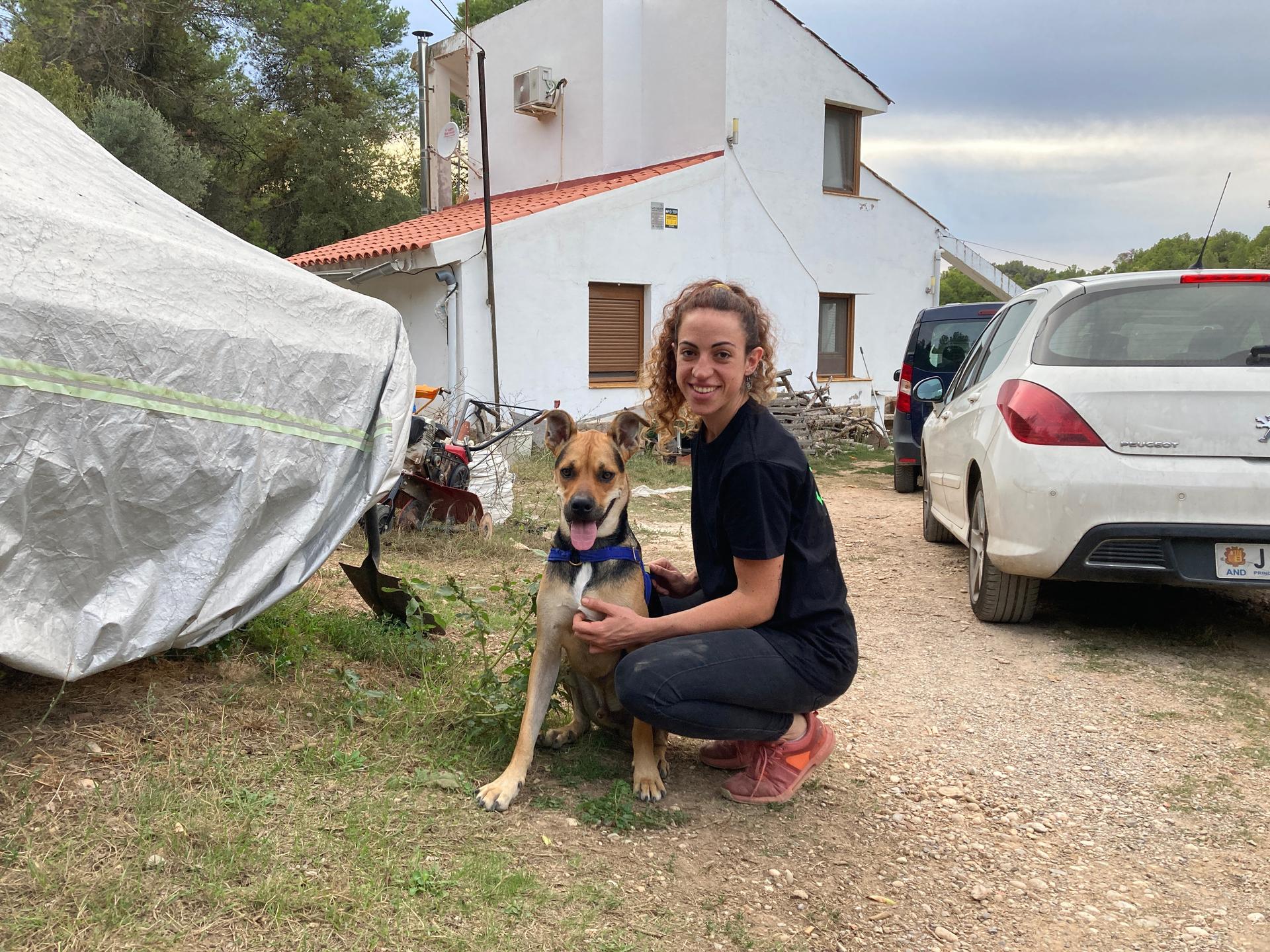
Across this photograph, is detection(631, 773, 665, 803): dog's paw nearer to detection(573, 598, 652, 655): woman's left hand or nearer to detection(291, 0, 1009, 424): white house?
detection(573, 598, 652, 655): woman's left hand

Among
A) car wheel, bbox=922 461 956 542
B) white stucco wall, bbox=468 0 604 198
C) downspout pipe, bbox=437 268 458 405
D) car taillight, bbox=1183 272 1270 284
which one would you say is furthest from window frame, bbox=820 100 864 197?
car taillight, bbox=1183 272 1270 284

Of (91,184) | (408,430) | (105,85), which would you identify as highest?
(105,85)

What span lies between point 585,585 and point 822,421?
42.7ft

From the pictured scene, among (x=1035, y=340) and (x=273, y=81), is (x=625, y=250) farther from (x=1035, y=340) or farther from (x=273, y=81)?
(x=273, y=81)

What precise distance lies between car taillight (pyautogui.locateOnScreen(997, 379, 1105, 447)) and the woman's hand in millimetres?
2102

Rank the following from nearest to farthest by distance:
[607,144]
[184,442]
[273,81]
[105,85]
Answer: [184,442] < [607,144] < [105,85] < [273,81]

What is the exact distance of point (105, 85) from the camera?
72.7 ft

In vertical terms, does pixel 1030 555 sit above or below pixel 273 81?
below

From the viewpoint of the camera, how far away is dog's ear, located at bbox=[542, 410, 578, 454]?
333cm

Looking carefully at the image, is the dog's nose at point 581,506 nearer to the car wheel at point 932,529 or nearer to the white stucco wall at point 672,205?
the car wheel at point 932,529

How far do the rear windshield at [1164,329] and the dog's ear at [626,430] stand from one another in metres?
2.52

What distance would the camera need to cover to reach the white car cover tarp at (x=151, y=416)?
2551 millimetres

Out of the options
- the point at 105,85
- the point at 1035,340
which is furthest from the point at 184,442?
the point at 105,85

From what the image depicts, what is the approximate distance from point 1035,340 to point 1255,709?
2045mm
